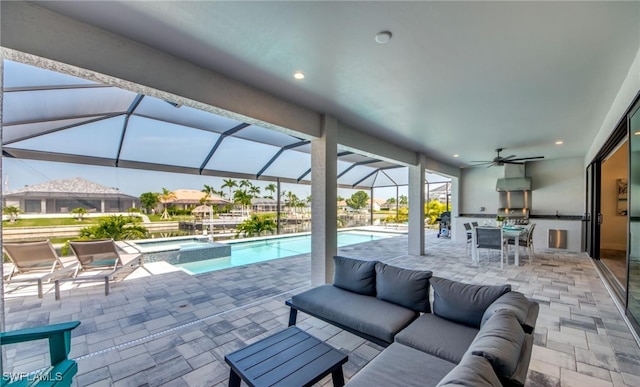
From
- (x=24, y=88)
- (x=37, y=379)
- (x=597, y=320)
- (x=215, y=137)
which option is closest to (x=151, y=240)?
(x=215, y=137)

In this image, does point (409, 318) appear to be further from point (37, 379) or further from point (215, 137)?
point (215, 137)

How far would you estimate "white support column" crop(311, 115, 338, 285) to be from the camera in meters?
4.35

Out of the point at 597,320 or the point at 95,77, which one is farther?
the point at 597,320

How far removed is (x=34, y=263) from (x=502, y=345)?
21.7 ft

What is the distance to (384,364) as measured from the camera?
5.56 feet

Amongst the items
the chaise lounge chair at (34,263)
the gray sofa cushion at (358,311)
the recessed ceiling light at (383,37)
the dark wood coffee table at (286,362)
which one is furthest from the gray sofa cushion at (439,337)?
the chaise lounge chair at (34,263)

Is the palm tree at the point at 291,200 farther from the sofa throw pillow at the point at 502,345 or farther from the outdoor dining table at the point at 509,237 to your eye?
the sofa throw pillow at the point at 502,345

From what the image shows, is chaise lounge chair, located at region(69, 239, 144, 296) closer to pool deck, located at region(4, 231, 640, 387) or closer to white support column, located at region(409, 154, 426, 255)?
pool deck, located at region(4, 231, 640, 387)

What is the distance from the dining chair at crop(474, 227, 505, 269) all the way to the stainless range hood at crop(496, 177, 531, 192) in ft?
12.9

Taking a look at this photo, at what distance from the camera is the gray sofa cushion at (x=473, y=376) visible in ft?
3.20

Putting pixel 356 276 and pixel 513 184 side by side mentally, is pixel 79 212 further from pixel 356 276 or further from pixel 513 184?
pixel 513 184

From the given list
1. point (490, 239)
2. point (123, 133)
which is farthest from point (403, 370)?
point (123, 133)

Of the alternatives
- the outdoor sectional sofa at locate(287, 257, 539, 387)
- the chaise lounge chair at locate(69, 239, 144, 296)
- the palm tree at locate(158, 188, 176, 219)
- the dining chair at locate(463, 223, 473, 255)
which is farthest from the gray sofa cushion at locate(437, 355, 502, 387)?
the palm tree at locate(158, 188, 176, 219)

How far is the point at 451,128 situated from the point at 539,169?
644 centimetres
